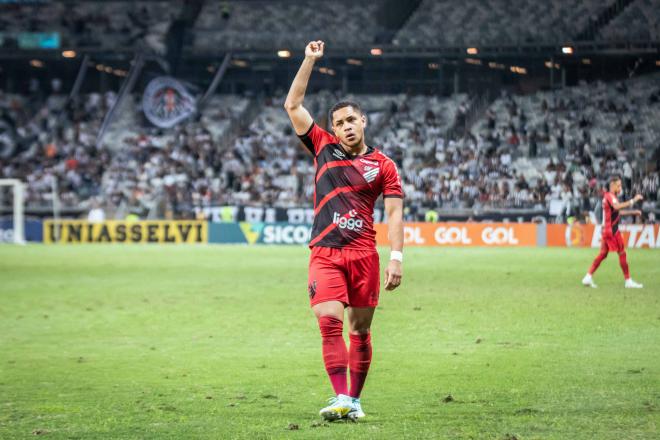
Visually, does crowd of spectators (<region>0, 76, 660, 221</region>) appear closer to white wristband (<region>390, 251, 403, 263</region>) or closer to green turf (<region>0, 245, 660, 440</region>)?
green turf (<region>0, 245, 660, 440</region>)

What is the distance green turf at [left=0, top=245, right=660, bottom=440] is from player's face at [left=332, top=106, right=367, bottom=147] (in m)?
2.09

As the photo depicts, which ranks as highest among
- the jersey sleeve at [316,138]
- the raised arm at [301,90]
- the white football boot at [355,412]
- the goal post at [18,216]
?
the raised arm at [301,90]

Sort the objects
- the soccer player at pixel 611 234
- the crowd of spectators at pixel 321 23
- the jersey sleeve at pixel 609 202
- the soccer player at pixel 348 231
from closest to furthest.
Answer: the soccer player at pixel 348 231 < the soccer player at pixel 611 234 < the jersey sleeve at pixel 609 202 < the crowd of spectators at pixel 321 23

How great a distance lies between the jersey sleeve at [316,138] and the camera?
25.2 feet

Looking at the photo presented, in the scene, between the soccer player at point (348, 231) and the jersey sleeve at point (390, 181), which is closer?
the soccer player at point (348, 231)

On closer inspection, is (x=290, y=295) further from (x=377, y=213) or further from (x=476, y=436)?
(x=377, y=213)

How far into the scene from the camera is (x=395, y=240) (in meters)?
7.57

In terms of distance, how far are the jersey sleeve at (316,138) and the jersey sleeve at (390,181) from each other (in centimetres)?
48

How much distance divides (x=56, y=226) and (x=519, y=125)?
22178 millimetres

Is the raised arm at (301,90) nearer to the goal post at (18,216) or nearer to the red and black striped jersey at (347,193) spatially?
the red and black striped jersey at (347,193)

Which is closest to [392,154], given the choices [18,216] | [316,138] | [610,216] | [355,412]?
[18,216]

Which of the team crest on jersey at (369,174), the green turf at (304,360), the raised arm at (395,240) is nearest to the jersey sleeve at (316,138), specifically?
the team crest on jersey at (369,174)

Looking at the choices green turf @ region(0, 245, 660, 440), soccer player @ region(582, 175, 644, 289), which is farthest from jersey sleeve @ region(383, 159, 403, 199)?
soccer player @ region(582, 175, 644, 289)

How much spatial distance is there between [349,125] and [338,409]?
82.5 inches
